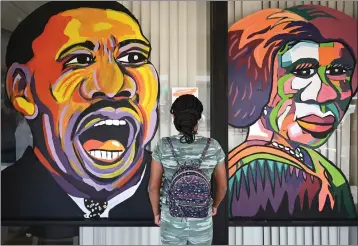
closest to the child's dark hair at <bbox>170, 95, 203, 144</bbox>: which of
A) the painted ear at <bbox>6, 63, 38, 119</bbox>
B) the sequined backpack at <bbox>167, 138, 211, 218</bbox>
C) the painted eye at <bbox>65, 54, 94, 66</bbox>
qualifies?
the sequined backpack at <bbox>167, 138, 211, 218</bbox>

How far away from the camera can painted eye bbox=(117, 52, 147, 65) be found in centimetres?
334

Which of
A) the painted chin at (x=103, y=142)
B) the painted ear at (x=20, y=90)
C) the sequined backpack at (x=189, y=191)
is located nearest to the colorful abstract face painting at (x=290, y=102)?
the painted chin at (x=103, y=142)

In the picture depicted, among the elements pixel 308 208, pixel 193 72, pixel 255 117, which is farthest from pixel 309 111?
pixel 193 72

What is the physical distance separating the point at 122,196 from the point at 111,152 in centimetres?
41

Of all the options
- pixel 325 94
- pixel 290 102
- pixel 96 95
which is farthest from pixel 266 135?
pixel 96 95

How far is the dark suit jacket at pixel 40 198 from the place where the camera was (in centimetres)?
338

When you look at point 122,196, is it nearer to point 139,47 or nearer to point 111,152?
point 111,152

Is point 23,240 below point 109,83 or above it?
below

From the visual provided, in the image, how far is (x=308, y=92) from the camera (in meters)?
3.33

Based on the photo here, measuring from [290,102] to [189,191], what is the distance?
1.64 metres

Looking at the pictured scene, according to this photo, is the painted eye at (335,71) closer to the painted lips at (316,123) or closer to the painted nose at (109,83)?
the painted lips at (316,123)

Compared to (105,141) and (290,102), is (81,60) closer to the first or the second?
(105,141)

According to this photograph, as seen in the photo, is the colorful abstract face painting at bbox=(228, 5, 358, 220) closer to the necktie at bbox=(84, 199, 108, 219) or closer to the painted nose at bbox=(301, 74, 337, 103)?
the painted nose at bbox=(301, 74, 337, 103)

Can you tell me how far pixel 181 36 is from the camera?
3383mm
